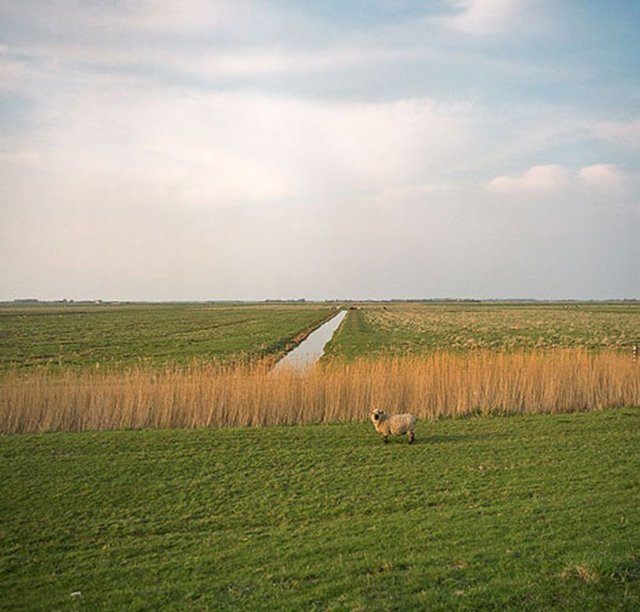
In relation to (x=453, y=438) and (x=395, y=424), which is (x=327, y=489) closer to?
(x=395, y=424)

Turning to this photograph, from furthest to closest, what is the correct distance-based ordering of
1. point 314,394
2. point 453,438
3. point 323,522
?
1. point 314,394
2. point 453,438
3. point 323,522

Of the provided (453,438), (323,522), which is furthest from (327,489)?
(453,438)

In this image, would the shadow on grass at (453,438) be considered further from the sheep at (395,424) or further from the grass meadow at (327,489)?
the sheep at (395,424)

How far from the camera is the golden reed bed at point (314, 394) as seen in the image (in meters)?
12.9

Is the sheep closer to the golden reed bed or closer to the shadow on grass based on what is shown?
the shadow on grass

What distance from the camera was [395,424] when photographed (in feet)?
34.9

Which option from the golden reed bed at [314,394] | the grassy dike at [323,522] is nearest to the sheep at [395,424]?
the grassy dike at [323,522]

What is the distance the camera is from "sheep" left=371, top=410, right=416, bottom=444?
34.6 ft

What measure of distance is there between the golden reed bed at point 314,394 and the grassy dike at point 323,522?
166 cm

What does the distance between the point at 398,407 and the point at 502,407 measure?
2713 mm

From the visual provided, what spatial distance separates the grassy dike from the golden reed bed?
5.43 ft

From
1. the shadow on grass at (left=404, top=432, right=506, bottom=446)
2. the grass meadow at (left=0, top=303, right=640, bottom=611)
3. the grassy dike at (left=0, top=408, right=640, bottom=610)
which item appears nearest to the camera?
the grassy dike at (left=0, top=408, right=640, bottom=610)

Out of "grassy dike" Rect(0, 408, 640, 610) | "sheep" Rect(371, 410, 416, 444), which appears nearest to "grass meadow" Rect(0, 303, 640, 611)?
"grassy dike" Rect(0, 408, 640, 610)

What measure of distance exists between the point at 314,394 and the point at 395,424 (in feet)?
11.4
